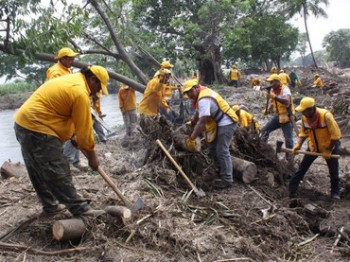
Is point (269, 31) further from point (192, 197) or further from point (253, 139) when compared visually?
point (192, 197)

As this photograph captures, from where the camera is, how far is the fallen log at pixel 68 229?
326 centimetres

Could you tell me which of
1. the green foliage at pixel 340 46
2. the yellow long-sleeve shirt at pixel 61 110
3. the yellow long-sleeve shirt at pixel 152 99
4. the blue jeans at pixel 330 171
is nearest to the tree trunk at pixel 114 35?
the yellow long-sleeve shirt at pixel 152 99

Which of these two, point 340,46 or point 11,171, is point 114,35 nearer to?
point 11,171

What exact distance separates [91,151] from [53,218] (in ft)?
2.75

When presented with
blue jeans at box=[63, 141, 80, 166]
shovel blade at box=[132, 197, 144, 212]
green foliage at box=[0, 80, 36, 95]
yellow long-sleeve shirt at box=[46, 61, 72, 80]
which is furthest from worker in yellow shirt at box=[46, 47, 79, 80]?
green foliage at box=[0, 80, 36, 95]

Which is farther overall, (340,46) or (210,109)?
(340,46)

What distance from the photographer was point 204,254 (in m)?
3.43

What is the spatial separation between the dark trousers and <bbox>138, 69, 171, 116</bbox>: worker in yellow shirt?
4.46 m

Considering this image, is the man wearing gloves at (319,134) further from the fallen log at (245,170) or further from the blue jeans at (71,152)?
the blue jeans at (71,152)

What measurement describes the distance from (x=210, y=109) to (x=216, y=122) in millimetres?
214

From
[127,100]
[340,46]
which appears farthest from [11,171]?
[340,46]

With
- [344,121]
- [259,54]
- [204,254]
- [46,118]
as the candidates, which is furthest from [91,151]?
[259,54]

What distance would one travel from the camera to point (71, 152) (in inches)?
237

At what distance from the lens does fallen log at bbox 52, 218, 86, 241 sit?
3.26m
